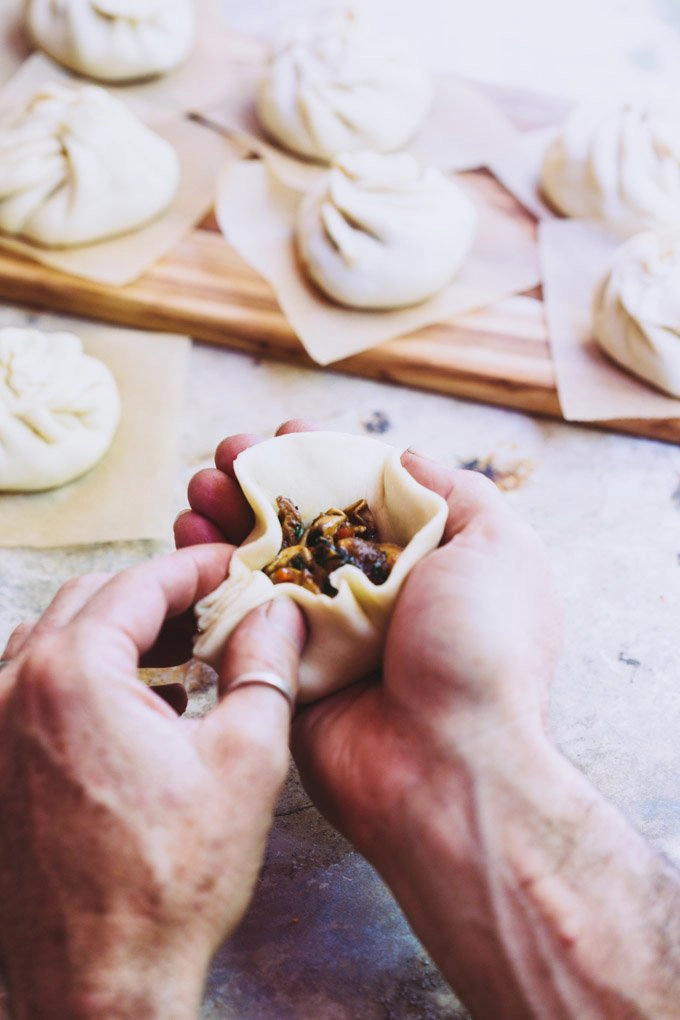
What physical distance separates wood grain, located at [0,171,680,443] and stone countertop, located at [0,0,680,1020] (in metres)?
0.05

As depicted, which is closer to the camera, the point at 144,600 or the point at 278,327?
the point at 144,600

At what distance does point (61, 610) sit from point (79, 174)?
147 cm

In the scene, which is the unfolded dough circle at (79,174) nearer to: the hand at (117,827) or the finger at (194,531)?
the finger at (194,531)

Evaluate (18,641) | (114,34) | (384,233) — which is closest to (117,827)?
(18,641)

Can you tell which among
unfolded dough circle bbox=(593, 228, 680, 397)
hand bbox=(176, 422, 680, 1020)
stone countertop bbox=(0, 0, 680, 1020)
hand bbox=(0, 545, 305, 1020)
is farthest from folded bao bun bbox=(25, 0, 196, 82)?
hand bbox=(0, 545, 305, 1020)

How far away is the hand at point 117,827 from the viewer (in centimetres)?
98

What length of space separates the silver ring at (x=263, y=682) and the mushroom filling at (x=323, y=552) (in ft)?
0.71

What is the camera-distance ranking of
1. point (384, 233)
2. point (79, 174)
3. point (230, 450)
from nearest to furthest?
point (230, 450) < point (384, 233) < point (79, 174)

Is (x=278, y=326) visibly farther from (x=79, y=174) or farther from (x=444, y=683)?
(x=444, y=683)

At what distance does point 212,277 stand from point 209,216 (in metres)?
0.27

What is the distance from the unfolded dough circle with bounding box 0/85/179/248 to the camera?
2.29m

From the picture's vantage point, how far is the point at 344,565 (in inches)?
52.6

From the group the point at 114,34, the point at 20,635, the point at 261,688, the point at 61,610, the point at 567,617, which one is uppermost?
the point at 114,34

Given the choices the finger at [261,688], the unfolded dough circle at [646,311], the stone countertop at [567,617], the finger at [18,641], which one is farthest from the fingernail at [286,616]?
the unfolded dough circle at [646,311]
